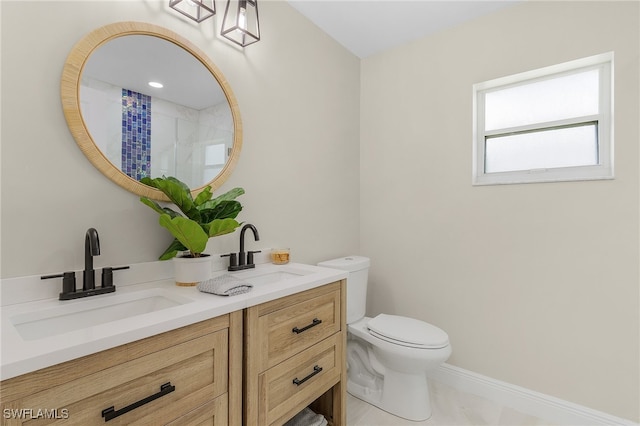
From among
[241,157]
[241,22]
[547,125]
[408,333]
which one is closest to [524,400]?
[408,333]

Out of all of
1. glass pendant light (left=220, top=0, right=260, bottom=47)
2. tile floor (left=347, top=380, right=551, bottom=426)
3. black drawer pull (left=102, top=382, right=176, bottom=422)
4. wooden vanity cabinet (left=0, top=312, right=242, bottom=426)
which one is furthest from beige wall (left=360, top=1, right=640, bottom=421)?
black drawer pull (left=102, top=382, right=176, bottom=422)

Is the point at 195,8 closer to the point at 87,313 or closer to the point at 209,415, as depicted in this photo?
the point at 87,313

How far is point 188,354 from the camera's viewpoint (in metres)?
0.89

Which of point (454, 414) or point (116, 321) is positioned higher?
Result: point (116, 321)

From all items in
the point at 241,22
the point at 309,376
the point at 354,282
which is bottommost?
the point at 309,376

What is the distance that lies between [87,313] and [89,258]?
182 millimetres

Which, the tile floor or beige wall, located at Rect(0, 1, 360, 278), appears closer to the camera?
beige wall, located at Rect(0, 1, 360, 278)

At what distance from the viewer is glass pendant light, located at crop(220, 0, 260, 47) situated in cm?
156

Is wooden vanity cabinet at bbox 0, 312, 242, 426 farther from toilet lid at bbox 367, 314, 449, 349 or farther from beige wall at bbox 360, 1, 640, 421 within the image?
beige wall at bbox 360, 1, 640, 421

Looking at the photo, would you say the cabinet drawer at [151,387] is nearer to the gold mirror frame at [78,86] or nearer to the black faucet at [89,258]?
the black faucet at [89,258]

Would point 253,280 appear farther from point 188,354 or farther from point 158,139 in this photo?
point 158,139

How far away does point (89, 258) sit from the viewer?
1.08 metres

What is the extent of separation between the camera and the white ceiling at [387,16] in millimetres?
1953

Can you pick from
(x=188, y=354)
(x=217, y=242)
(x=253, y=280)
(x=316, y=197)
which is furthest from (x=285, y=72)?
(x=188, y=354)
